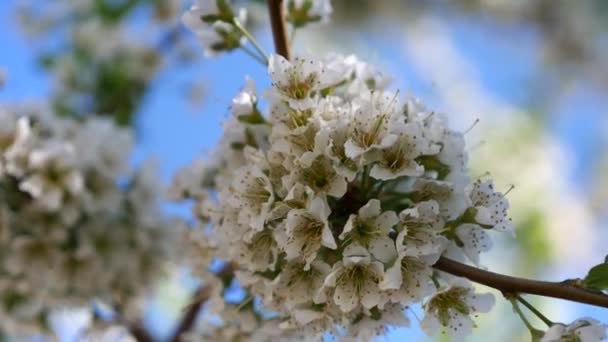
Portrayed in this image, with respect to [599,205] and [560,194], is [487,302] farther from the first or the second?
[599,205]

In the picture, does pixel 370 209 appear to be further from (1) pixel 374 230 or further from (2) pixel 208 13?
(2) pixel 208 13

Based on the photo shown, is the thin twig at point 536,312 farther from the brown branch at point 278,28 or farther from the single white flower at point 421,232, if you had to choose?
the brown branch at point 278,28

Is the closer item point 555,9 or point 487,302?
point 487,302

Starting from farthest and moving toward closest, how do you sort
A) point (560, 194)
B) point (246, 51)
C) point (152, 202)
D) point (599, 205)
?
1. point (599, 205)
2. point (560, 194)
3. point (152, 202)
4. point (246, 51)

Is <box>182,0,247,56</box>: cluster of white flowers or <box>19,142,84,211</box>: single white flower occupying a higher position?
<box>19,142,84,211</box>: single white flower

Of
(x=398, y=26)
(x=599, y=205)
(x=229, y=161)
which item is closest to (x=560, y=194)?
(x=599, y=205)

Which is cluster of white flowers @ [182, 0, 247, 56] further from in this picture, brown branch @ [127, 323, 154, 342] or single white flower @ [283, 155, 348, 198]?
brown branch @ [127, 323, 154, 342]

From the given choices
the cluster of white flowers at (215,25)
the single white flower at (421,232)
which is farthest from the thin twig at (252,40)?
the single white flower at (421,232)

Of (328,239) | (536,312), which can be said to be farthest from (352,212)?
(536,312)

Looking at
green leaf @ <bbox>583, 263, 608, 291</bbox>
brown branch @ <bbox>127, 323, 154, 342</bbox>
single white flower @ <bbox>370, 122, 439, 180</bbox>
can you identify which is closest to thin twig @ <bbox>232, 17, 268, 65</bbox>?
single white flower @ <bbox>370, 122, 439, 180</bbox>
